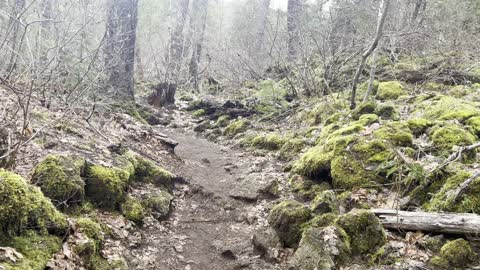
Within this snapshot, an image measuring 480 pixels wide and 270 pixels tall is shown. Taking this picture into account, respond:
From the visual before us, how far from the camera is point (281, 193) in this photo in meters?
6.78

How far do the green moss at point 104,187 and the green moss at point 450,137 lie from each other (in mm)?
4944

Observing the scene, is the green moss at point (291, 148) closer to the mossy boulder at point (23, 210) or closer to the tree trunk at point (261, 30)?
the mossy boulder at point (23, 210)

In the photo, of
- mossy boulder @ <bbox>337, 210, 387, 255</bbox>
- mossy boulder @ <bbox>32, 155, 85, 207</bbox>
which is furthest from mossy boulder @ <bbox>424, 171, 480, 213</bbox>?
mossy boulder @ <bbox>32, 155, 85, 207</bbox>

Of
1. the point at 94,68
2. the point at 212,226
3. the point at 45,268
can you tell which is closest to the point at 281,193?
the point at 212,226

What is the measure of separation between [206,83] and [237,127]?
8571 millimetres

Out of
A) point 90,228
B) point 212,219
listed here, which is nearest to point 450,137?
point 212,219

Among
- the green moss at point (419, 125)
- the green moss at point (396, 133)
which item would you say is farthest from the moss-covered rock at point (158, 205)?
the green moss at point (419, 125)

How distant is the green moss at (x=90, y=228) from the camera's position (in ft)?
14.1

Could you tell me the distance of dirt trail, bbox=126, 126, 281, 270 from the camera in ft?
15.9

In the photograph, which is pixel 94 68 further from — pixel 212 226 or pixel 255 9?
pixel 255 9

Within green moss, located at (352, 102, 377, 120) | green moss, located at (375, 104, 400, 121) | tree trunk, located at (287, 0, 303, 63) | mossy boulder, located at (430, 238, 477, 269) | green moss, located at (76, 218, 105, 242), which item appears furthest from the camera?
tree trunk, located at (287, 0, 303, 63)

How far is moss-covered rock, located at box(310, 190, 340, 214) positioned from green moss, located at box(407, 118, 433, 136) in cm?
255

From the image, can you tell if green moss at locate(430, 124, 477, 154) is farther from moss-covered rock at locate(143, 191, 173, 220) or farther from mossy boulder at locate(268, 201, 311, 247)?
moss-covered rock at locate(143, 191, 173, 220)

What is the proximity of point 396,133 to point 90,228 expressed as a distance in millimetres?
5144
